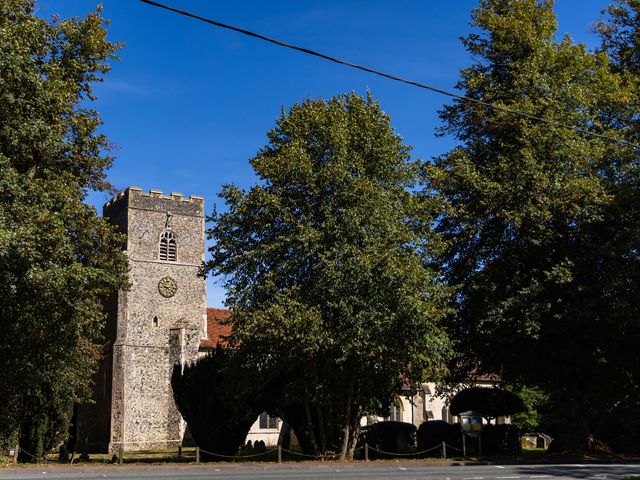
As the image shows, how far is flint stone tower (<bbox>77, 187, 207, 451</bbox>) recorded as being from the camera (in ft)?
151

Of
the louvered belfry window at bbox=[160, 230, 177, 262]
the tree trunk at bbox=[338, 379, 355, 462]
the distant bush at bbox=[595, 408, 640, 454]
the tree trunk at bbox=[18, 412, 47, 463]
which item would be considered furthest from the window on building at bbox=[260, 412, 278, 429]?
the tree trunk at bbox=[338, 379, 355, 462]

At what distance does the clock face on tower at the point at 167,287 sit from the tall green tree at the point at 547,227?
2671cm

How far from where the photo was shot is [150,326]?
48562mm

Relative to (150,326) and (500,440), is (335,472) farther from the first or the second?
(150,326)

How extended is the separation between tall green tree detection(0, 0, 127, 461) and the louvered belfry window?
24213mm

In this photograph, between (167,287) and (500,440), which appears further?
(167,287)

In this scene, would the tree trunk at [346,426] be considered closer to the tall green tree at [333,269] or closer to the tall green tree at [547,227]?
the tall green tree at [333,269]

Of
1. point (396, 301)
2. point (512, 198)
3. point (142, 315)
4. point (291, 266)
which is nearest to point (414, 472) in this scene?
point (396, 301)

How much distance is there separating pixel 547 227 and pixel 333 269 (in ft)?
29.6

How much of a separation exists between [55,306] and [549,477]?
1520 centimetres

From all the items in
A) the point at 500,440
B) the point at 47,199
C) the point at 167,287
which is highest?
the point at 167,287

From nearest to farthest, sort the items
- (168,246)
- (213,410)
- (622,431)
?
(213,410)
(622,431)
(168,246)

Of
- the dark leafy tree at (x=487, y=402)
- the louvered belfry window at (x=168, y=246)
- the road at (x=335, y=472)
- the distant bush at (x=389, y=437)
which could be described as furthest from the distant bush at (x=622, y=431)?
the louvered belfry window at (x=168, y=246)

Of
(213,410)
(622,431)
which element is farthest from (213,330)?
(622,431)
